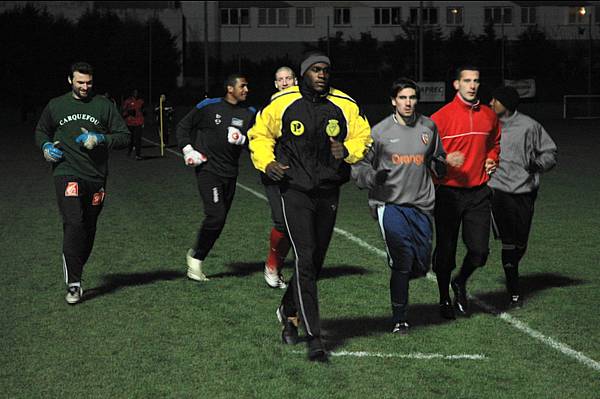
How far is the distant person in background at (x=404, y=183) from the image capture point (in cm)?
757

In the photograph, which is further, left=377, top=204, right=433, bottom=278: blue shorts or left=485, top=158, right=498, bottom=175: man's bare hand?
left=485, top=158, right=498, bottom=175: man's bare hand

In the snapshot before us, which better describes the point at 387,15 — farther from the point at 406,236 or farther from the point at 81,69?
the point at 406,236

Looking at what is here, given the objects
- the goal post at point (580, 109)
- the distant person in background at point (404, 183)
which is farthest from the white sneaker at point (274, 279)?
the goal post at point (580, 109)

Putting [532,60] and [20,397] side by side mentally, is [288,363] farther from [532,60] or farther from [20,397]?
[532,60]

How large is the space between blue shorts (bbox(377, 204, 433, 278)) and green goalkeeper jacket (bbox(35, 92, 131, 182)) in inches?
104

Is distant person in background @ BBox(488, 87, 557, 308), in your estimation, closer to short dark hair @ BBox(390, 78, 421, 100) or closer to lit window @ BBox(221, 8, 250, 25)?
short dark hair @ BBox(390, 78, 421, 100)

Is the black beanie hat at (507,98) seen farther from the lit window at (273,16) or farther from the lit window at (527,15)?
the lit window at (527,15)

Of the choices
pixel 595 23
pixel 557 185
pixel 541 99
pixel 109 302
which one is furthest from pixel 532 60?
pixel 109 302

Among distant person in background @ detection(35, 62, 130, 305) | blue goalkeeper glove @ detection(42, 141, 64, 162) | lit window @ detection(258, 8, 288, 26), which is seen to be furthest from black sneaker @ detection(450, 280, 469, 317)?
lit window @ detection(258, 8, 288, 26)

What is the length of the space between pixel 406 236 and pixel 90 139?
9.17 feet

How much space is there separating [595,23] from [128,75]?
133 feet

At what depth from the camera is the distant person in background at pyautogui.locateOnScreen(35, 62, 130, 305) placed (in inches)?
352

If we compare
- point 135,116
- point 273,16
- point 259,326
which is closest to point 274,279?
point 259,326

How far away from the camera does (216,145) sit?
10.0 m
